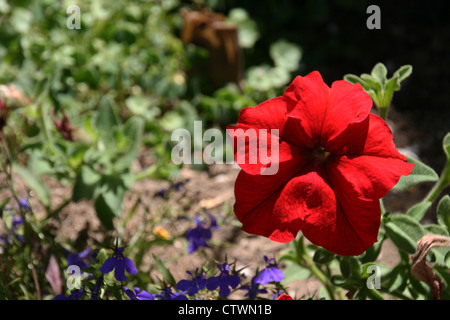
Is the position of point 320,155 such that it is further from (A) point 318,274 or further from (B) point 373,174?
(A) point 318,274

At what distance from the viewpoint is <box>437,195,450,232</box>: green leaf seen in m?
1.38

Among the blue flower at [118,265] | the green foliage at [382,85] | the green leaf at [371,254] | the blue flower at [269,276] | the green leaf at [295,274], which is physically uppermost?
the green foliage at [382,85]

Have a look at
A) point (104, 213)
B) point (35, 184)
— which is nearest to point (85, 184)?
point (104, 213)

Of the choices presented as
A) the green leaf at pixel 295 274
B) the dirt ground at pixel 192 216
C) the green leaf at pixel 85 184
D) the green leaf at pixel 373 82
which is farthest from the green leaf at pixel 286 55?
the green leaf at pixel 373 82

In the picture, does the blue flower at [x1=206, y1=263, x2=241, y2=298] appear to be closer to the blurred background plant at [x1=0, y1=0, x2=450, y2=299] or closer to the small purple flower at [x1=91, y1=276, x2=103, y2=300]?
the small purple flower at [x1=91, y1=276, x2=103, y2=300]

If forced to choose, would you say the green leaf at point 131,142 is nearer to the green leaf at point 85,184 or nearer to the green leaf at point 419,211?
the green leaf at point 85,184

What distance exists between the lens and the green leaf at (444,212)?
1383mm

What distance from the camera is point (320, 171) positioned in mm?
1204

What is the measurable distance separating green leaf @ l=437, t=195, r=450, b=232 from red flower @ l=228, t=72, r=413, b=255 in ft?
1.04

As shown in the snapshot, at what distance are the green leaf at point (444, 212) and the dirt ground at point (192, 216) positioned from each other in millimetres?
645

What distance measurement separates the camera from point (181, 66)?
2.93 meters

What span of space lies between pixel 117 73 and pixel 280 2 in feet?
3.35

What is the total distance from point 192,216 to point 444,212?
1.11m

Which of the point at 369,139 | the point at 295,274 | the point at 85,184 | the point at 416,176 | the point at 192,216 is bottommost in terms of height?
the point at 192,216
